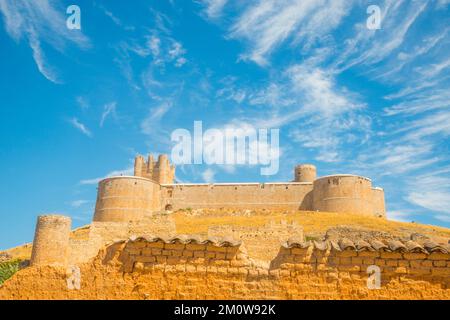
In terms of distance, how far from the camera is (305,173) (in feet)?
182

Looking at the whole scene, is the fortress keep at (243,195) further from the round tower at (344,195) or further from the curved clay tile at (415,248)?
the curved clay tile at (415,248)

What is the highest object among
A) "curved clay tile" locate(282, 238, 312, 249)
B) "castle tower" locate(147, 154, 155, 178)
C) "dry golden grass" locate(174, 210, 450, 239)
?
"castle tower" locate(147, 154, 155, 178)

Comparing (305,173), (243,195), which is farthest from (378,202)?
(243,195)

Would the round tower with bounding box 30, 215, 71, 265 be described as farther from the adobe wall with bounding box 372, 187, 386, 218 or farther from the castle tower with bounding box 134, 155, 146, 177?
the adobe wall with bounding box 372, 187, 386, 218

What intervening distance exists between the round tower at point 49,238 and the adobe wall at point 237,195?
30.8 metres

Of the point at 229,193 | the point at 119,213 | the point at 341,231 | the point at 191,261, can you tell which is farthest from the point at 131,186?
the point at 191,261

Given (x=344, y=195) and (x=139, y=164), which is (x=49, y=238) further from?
(x=139, y=164)

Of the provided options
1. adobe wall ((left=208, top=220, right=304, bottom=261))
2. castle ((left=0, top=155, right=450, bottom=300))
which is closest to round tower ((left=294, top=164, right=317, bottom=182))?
adobe wall ((left=208, top=220, right=304, bottom=261))

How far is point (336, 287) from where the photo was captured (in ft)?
21.5

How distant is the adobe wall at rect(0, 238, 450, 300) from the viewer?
648 cm

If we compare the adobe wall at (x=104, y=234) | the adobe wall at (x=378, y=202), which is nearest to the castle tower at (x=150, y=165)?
the adobe wall at (x=378, y=202)

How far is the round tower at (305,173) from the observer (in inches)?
2182

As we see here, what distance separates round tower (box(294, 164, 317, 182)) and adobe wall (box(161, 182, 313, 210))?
2.51m
